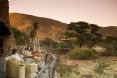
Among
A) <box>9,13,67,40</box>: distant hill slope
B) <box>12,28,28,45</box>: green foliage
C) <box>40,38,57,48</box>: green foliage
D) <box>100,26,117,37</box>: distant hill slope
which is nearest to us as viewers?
<box>12,28,28,45</box>: green foliage

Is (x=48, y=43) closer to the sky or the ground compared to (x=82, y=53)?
closer to the sky

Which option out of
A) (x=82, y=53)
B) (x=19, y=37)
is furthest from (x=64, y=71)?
(x=82, y=53)

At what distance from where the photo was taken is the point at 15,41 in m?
16.2

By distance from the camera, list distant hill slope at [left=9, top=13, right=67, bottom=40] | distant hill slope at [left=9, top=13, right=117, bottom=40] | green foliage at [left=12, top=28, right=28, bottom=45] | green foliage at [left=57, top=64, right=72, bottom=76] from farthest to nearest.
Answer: distant hill slope at [left=9, top=13, right=67, bottom=40] < distant hill slope at [left=9, top=13, right=117, bottom=40] < green foliage at [left=12, top=28, right=28, bottom=45] < green foliage at [left=57, top=64, right=72, bottom=76]

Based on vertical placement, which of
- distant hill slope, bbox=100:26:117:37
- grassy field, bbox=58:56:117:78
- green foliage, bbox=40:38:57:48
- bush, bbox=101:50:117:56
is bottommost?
grassy field, bbox=58:56:117:78

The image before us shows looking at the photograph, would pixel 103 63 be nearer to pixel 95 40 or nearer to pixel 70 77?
pixel 95 40

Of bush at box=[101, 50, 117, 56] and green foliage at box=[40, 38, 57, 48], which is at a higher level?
green foliage at box=[40, 38, 57, 48]

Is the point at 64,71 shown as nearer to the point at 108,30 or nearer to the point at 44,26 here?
the point at 44,26

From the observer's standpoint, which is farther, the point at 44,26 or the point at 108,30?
the point at 108,30

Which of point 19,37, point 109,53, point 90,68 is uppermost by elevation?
point 19,37

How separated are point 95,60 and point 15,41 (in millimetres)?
4965

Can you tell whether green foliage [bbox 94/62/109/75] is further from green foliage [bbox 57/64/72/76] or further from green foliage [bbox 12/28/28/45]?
green foliage [bbox 12/28/28/45]

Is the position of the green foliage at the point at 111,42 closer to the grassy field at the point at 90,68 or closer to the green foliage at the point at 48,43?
the grassy field at the point at 90,68

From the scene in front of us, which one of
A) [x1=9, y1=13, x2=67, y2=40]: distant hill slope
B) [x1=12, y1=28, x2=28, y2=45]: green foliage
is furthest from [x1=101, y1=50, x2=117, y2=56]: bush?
[x1=12, y1=28, x2=28, y2=45]: green foliage
